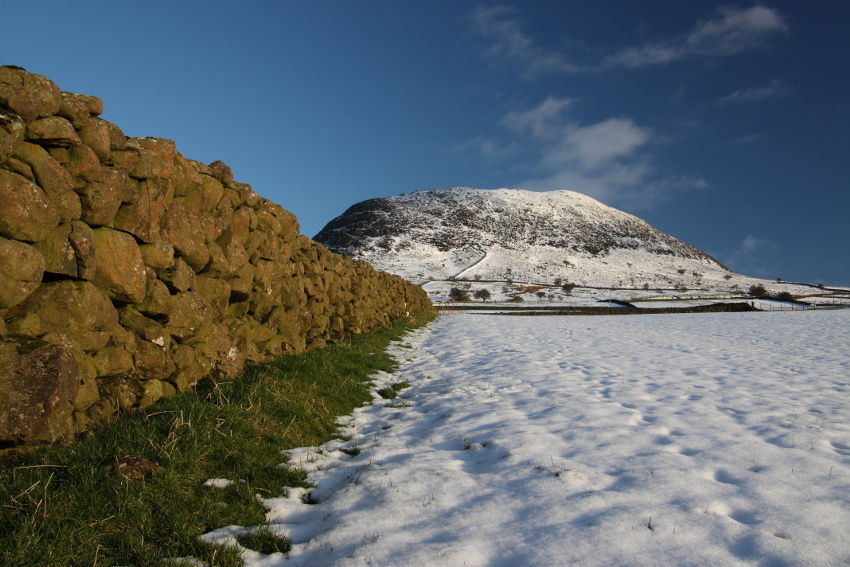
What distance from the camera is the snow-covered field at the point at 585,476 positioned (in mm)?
3043

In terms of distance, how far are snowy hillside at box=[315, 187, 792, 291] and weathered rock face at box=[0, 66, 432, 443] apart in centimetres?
7253

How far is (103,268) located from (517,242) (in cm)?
12006

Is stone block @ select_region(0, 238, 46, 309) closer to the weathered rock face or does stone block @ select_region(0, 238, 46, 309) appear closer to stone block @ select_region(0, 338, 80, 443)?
the weathered rock face

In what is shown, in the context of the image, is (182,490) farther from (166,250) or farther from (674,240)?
(674,240)

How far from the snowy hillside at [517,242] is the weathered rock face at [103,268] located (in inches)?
2856

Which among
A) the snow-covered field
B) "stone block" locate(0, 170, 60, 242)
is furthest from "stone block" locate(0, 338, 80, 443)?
the snow-covered field

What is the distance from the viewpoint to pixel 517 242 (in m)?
121

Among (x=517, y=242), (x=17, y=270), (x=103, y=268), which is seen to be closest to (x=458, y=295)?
(x=103, y=268)

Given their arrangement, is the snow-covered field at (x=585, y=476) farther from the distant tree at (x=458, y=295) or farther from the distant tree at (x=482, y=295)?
the distant tree at (x=482, y=295)

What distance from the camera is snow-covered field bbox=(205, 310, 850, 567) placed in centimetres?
304

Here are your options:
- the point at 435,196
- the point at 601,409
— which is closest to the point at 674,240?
the point at 435,196

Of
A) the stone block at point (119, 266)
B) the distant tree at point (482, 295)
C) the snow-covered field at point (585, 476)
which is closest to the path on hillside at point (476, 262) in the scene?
the distant tree at point (482, 295)

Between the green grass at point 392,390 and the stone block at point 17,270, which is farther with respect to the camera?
the green grass at point 392,390

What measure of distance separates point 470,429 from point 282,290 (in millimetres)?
5129
